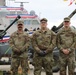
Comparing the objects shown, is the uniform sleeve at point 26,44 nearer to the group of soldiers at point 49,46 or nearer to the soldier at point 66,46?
the group of soldiers at point 49,46

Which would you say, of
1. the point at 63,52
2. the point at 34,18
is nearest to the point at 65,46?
the point at 63,52

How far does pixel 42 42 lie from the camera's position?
10086 millimetres

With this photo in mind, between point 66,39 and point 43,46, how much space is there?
0.61 metres

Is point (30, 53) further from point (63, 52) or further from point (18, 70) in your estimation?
point (63, 52)

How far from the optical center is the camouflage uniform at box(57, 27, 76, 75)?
1003cm

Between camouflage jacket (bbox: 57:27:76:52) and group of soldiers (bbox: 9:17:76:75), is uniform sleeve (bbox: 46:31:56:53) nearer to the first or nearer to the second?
group of soldiers (bbox: 9:17:76:75)

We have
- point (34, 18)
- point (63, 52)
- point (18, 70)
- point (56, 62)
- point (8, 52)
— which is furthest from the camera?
point (34, 18)

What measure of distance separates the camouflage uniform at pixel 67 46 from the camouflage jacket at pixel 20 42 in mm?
843

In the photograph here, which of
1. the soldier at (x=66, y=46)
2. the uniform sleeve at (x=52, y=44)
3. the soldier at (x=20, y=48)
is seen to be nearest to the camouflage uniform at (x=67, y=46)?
the soldier at (x=66, y=46)

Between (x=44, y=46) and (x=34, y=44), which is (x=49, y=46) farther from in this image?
→ (x=34, y=44)

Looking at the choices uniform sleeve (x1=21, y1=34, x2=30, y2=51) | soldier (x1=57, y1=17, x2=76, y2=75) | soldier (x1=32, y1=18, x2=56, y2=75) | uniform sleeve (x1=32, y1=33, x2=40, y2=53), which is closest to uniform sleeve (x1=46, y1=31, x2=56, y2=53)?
soldier (x1=32, y1=18, x2=56, y2=75)

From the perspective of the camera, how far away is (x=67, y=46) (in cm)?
1004

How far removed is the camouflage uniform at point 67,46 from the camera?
32.9ft

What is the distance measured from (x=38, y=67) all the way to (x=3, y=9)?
17.6 meters
